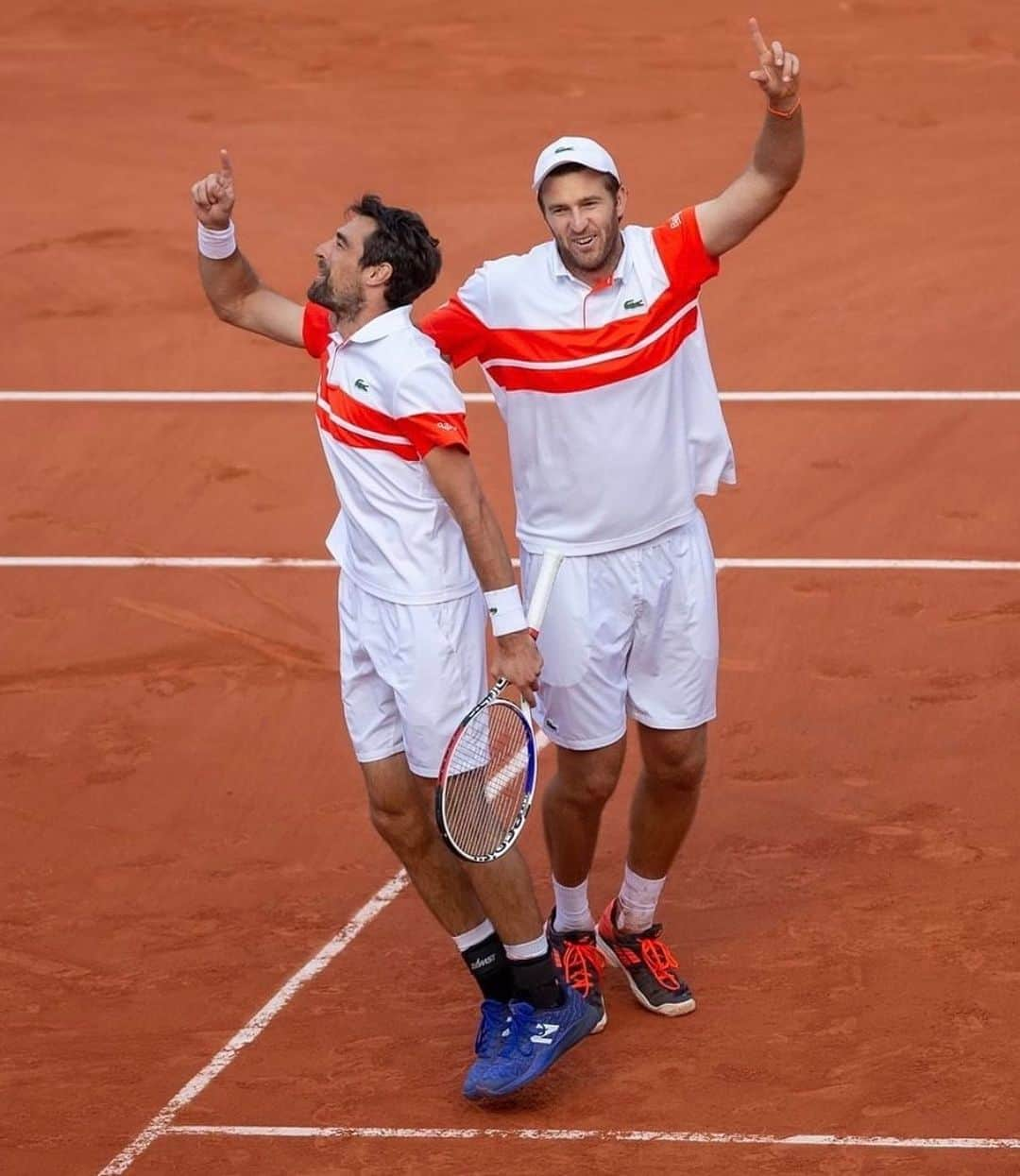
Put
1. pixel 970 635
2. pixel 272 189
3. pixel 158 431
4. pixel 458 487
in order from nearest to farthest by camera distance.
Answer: pixel 458 487 → pixel 970 635 → pixel 158 431 → pixel 272 189

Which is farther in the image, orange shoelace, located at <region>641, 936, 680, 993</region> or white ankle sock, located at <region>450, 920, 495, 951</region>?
orange shoelace, located at <region>641, 936, 680, 993</region>

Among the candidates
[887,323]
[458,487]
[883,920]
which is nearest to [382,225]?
[458,487]

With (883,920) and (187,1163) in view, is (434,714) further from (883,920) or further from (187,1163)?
(883,920)

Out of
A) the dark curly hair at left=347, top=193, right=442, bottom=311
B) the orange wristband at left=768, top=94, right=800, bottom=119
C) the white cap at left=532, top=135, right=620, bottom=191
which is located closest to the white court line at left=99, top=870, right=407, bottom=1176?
the dark curly hair at left=347, top=193, right=442, bottom=311

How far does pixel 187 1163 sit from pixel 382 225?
2727mm

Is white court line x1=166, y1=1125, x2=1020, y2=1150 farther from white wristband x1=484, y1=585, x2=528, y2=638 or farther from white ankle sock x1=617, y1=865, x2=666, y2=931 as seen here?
white wristband x1=484, y1=585, x2=528, y2=638

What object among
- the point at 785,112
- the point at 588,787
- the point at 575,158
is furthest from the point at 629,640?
the point at 785,112

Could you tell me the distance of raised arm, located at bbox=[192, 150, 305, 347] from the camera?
6.52 meters

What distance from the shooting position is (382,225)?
6.17 metres

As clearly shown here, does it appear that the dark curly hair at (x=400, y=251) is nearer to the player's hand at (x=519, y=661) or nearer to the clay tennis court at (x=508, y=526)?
the player's hand at (x=519, y=661)

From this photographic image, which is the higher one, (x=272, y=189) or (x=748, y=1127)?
(x=272, y=189)

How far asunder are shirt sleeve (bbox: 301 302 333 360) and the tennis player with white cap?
0.31 meters

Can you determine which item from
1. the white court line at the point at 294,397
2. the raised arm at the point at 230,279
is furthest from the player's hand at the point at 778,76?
the white court line at the point at 294,397

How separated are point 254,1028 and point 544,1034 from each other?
118 cm
